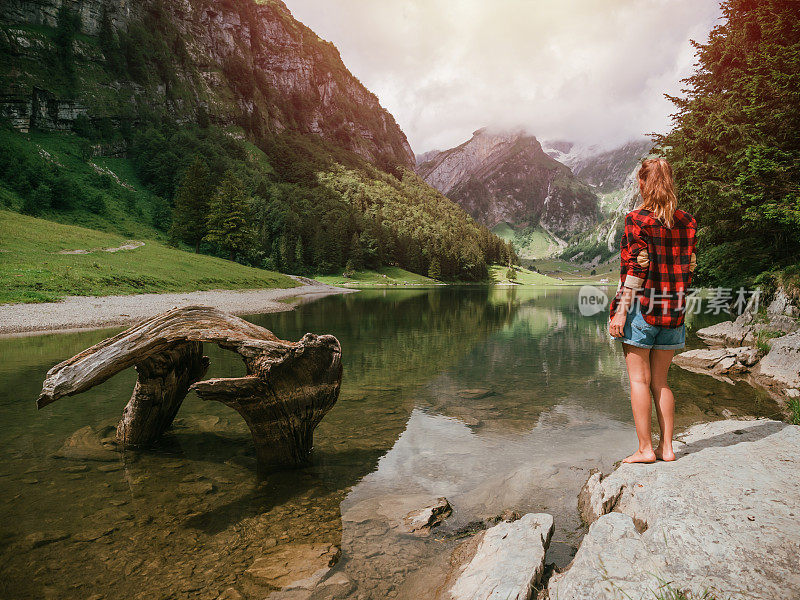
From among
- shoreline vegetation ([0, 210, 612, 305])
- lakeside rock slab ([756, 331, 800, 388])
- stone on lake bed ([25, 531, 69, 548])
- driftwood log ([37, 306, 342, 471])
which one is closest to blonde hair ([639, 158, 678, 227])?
driftwood log ([37, 306, 342, 471])

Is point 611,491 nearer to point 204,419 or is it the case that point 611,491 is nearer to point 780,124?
point 204,419

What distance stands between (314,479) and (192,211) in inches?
3226

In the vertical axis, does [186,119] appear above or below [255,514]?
above

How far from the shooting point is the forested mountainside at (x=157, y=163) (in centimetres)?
7469

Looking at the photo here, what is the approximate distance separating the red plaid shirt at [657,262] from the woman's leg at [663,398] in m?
0.50

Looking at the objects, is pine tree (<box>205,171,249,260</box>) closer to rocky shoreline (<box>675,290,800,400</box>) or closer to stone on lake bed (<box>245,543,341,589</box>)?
rocky shoreline (<box>675,290,800,400</box>)

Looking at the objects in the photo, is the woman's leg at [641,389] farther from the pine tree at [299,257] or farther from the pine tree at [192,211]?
the pine tree at [299,257]

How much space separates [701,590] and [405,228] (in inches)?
6428

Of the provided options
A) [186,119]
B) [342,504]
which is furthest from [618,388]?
[186,119]

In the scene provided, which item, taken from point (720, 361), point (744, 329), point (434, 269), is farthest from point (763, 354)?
point (434, 269)

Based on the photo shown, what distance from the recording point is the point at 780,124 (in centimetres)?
1856

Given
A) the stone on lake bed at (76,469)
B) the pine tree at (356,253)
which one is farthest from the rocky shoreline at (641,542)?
the pine tree at (356,253)

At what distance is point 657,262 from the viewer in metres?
5.23

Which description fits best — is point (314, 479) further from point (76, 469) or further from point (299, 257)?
point (299, 257)
